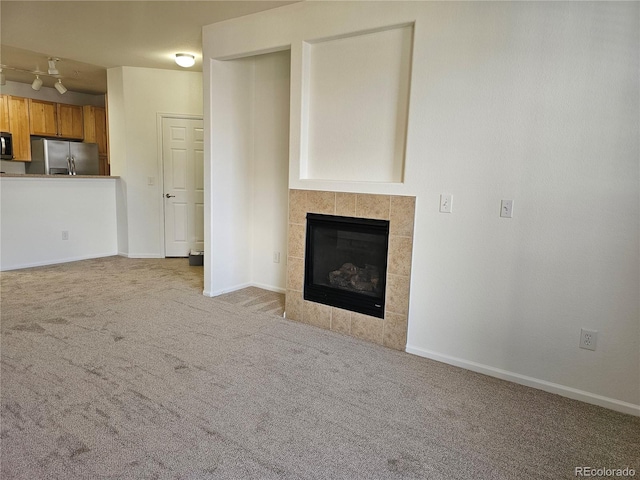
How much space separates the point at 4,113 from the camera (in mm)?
6453

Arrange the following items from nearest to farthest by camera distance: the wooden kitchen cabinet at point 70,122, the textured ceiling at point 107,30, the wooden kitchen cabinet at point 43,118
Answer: the textured ceiling at point 107,30, the wooden kitchen cabinet at point 43,118, the wooden kitchen cabinet at point 70,122

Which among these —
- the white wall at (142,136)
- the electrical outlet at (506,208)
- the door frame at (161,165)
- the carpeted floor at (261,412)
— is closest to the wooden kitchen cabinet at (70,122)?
the white wall at (142,136)

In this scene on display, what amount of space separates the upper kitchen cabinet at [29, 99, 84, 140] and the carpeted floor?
4.80 m

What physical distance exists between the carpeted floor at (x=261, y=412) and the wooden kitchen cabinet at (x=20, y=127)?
14.8ft

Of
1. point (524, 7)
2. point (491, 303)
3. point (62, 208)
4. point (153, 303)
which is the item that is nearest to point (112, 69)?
point (62, 208)

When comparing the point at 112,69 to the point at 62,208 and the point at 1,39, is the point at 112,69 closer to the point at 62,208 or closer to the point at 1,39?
the point at 1,39

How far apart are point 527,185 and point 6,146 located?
23.8 feet

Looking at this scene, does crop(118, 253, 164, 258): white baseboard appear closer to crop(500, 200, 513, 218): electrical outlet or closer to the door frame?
the door frame

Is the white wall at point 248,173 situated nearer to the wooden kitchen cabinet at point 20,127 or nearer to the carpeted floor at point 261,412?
the carpeted floor at point 261,412

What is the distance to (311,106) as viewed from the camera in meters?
3.31

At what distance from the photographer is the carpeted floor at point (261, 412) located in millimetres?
1768

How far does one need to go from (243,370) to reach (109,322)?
141cm

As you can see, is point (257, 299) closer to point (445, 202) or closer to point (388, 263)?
point (388, 263)

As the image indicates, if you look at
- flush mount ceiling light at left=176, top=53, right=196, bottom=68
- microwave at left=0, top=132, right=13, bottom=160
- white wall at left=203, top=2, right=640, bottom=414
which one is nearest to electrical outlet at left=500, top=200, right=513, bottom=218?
white wall at left=203, top=2, right=640, bottom=414
